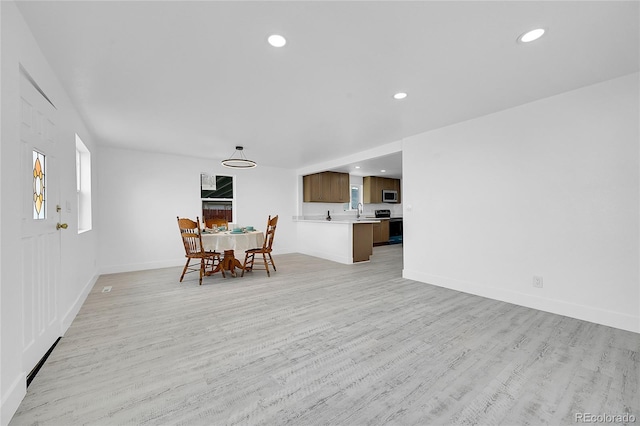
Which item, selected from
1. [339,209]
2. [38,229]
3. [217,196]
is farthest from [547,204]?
[217,196]

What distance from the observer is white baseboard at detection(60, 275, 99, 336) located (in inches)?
94.2

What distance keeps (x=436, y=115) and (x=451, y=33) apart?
1631mm

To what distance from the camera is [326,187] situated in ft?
24.1

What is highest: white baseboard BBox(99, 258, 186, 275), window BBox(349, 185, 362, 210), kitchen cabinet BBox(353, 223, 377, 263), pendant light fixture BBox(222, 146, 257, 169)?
pendant light fixture BBox(222, 146, 257, 169)

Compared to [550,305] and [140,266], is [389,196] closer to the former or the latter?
[550,305]

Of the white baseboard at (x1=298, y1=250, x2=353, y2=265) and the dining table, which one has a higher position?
the dining table

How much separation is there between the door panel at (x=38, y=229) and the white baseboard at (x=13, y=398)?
0.20 m

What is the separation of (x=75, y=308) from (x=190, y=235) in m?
1.58

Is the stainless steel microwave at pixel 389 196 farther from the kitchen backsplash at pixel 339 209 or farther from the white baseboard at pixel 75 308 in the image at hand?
the white baseboard at pixel 75 308

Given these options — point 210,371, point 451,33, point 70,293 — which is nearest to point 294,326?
point 210,371

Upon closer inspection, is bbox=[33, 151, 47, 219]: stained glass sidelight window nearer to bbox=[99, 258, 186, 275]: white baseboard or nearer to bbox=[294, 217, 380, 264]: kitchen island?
bbox=[99, 258, 186, 275]: white baseboard

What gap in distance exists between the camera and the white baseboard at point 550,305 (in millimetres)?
2388

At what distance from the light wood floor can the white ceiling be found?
2.29 meters

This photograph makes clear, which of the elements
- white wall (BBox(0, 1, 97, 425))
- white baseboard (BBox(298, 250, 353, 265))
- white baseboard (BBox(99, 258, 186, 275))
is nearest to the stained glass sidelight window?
white wall (BBox(0, 1, 97, 425))
